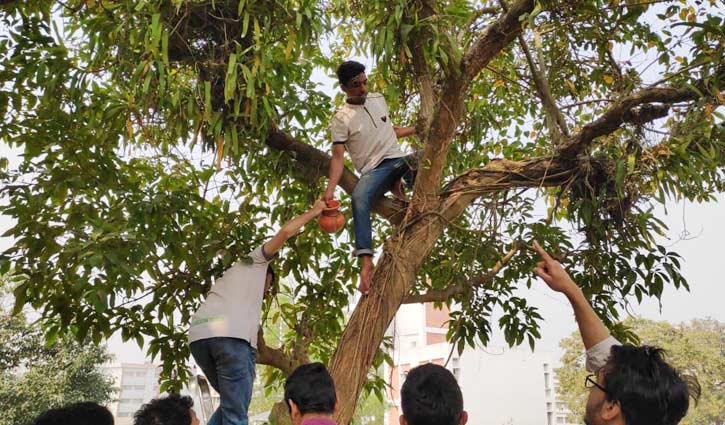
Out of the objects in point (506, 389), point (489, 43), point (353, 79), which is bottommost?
point (506, 389)

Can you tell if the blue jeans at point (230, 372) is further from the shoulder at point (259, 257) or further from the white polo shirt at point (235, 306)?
the shoulder at point (259, 257)

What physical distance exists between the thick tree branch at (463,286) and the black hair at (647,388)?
1988 mm

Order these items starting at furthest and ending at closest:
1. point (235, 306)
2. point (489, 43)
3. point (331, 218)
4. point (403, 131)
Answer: point (403, 131), point (489, 43), point (331, 218), point (235, 306)

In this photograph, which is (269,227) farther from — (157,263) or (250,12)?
(250,12)

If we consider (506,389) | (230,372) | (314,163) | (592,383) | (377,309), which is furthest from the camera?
(506,389)

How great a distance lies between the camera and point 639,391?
1.39m

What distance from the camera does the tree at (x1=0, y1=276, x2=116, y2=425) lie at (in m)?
11.8

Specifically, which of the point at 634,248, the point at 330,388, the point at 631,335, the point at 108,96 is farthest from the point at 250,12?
the point at 631,335

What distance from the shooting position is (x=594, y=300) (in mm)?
3500

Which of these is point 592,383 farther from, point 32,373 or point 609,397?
point 32,373

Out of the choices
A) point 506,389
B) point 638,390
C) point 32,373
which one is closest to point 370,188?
point 638,390

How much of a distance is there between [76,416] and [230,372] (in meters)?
1.08

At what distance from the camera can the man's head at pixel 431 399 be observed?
1.42m

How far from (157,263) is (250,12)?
4.01ft
